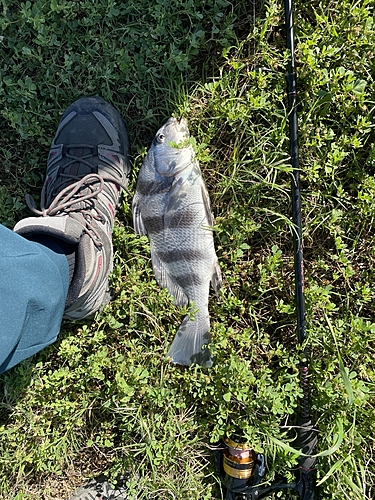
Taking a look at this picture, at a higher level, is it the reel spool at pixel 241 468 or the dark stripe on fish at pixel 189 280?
the dark stripe on fish at pixel 189 280

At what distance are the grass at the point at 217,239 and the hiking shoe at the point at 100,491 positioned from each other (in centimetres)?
11

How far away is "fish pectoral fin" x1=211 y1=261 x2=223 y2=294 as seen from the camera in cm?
248

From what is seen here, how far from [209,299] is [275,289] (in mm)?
402

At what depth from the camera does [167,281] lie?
2535mm

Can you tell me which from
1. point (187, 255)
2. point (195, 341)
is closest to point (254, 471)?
point (195, 341)

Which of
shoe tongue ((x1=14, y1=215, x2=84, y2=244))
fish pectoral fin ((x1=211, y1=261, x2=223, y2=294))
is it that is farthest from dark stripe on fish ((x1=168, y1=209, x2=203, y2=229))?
shoe tongue ((x1=14, y1=215, x2=84, y2=244))

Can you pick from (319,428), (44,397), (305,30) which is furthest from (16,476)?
(305,30)

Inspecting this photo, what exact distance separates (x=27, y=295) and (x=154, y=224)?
93 centimetres

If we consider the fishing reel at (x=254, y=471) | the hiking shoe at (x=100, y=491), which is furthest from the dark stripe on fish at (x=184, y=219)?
the hiking shoe at (x=100, y=491)

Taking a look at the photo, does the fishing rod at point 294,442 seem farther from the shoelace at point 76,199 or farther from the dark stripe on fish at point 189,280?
the shoelace at point 76,199

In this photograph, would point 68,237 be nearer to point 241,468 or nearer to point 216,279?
point 216,279

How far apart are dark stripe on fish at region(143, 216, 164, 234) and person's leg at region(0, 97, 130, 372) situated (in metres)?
0.23

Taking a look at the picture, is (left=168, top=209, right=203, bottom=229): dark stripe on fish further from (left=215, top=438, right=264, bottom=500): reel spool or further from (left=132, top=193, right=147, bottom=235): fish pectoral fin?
(left=215, top=438, right=264, bottom=500): reel spool

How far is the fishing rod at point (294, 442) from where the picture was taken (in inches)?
87.7
